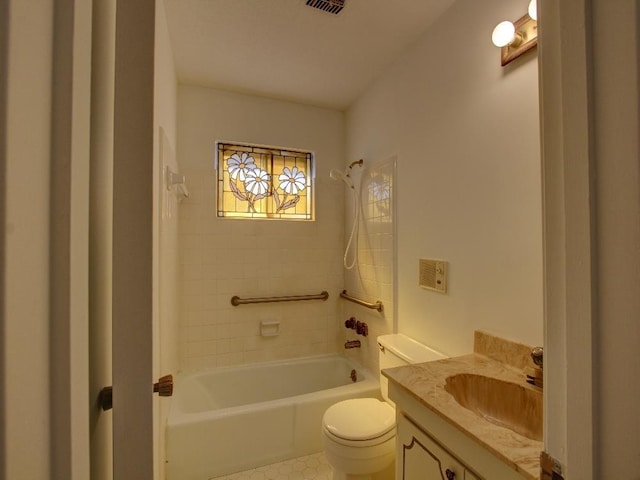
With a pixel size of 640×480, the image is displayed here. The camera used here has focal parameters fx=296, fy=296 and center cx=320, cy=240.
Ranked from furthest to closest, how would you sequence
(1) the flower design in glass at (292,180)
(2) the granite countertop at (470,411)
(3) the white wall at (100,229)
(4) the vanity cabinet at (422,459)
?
(1) the flower design in glass at (292,180)
(4) the vanity cabinet at (422,459)
(2) the granite countertop at (470,411)
(3) the white wall at (100,229)

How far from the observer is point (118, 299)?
1.45ft

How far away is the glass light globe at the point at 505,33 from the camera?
1.14m

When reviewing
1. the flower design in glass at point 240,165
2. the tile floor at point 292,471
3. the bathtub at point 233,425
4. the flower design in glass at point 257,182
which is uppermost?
the flower design in glass at point 240,165

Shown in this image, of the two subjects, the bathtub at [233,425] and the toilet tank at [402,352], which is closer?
the toilet tank at [402,352]

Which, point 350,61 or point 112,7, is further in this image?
point 350,61

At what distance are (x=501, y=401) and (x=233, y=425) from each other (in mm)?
1406

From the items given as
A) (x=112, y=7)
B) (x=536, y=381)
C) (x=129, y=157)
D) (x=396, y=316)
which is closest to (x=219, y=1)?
(x=112, y=7)

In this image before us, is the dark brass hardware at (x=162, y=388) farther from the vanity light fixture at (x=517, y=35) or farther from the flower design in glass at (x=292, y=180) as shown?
the flower design in glass at (x=292, y=180)

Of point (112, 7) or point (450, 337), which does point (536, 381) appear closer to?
point (450, 337)

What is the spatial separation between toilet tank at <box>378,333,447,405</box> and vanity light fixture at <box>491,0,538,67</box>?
4.53ft

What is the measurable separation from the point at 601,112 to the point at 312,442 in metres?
2.10

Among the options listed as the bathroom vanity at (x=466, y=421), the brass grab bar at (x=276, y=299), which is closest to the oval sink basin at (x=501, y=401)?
the bathroom vanity at (x=466, y=421)

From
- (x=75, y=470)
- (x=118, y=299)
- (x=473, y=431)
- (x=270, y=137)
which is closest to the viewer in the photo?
(x=75, y=470)

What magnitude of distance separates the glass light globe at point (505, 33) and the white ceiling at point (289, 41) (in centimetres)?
50
